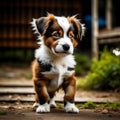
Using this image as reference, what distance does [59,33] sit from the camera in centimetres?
595

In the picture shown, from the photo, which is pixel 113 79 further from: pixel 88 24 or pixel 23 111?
pixel 88 24

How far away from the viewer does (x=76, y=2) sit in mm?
13133

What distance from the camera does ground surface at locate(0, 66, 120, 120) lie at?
5.91m

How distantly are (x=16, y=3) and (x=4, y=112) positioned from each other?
7375 mm

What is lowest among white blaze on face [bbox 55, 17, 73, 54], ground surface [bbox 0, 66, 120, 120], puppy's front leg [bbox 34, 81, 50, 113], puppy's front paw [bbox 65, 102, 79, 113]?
ground surface [bbox 0, 66, 120, 120]

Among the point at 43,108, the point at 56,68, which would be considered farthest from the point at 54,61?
the point at 43,108

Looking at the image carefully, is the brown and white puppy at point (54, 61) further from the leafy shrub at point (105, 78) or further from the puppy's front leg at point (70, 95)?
the leafy shrub at point (105, 78)

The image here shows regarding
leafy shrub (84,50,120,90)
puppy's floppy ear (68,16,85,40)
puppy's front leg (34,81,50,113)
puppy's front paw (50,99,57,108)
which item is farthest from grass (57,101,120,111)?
leafy shrub (84,50,120,90)

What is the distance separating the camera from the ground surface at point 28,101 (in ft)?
19.4

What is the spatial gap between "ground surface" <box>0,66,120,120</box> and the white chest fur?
38 cm

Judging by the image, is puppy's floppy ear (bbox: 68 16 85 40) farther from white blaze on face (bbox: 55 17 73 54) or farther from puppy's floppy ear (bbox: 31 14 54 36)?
puppy's floppy ear (bbox: 31 14 54 36)

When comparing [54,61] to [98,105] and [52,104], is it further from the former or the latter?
[98,105]

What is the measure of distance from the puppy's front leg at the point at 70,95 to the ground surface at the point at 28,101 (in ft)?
0.30

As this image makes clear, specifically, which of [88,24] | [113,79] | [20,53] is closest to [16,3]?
[20,53]
